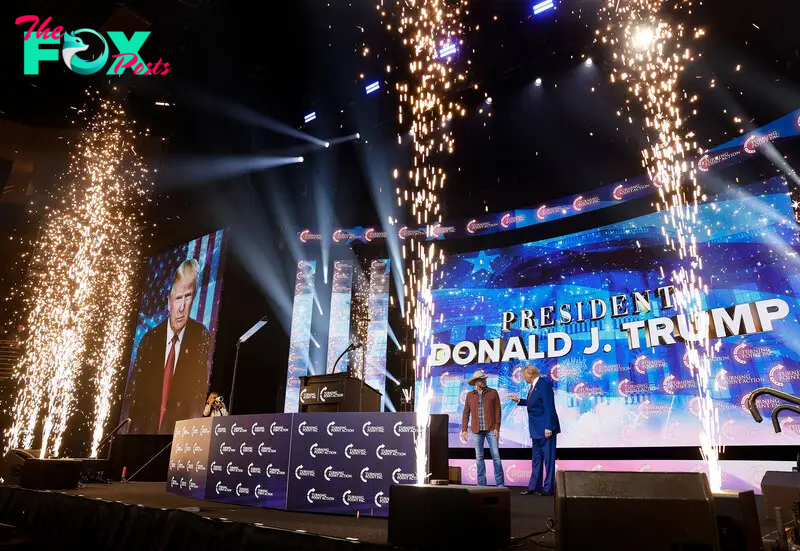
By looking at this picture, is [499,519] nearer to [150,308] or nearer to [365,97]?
[365,97]

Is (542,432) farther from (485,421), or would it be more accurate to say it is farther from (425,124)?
(425,124)

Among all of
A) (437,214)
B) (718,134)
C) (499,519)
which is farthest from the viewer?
(437,214)

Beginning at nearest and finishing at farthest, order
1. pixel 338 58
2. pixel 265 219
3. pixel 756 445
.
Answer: pixel 756 445
pixel 338 58
pixel 265 219

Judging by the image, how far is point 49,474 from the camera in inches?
235

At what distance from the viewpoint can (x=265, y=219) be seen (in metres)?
12.1

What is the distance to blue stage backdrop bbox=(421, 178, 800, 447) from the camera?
6641 mm

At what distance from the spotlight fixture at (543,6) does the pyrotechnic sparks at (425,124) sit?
110cm

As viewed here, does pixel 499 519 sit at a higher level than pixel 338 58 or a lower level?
lower

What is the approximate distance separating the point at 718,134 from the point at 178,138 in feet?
35.1

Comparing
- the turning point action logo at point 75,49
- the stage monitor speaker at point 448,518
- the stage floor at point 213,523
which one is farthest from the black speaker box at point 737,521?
the turning point action logo at point 75,49

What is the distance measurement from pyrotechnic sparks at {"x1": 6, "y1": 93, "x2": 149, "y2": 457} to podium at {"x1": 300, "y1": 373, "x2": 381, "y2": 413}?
316 inches

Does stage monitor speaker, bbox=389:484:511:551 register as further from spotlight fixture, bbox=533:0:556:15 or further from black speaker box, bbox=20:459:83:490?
spotlight fixture, bbox=533:0:556:15

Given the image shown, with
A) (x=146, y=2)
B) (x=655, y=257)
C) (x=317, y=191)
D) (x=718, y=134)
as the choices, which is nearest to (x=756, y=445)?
(x=655, y=257)

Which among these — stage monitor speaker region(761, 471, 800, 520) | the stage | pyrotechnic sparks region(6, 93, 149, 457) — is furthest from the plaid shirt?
pyrotechnic sparks region(6, 93, 149, 457)
